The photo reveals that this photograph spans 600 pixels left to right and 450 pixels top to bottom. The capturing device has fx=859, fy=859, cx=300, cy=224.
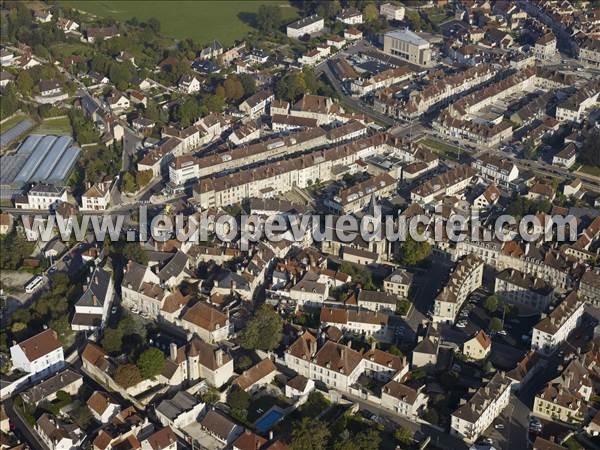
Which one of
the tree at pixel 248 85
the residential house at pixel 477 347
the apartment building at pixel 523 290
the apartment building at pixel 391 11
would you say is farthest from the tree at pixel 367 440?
the apartment building at pixel 391 11

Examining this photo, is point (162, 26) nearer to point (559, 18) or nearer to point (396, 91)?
point (396, 91)

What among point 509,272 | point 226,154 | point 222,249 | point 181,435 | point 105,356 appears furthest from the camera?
point 226,154

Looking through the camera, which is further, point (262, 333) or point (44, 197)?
point (44, 197)

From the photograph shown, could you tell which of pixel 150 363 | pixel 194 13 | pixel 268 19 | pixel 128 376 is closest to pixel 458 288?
pixel 150 363

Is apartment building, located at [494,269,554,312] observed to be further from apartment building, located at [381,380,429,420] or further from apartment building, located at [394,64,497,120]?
apartment building, located at [394,64,497,120]

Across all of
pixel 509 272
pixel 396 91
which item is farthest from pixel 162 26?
pixel 509 272

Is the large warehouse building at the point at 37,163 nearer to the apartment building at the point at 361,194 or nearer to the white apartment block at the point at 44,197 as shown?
the white apartment block at the point at 44,197

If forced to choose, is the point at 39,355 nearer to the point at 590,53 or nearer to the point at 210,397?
the point at 210,397
